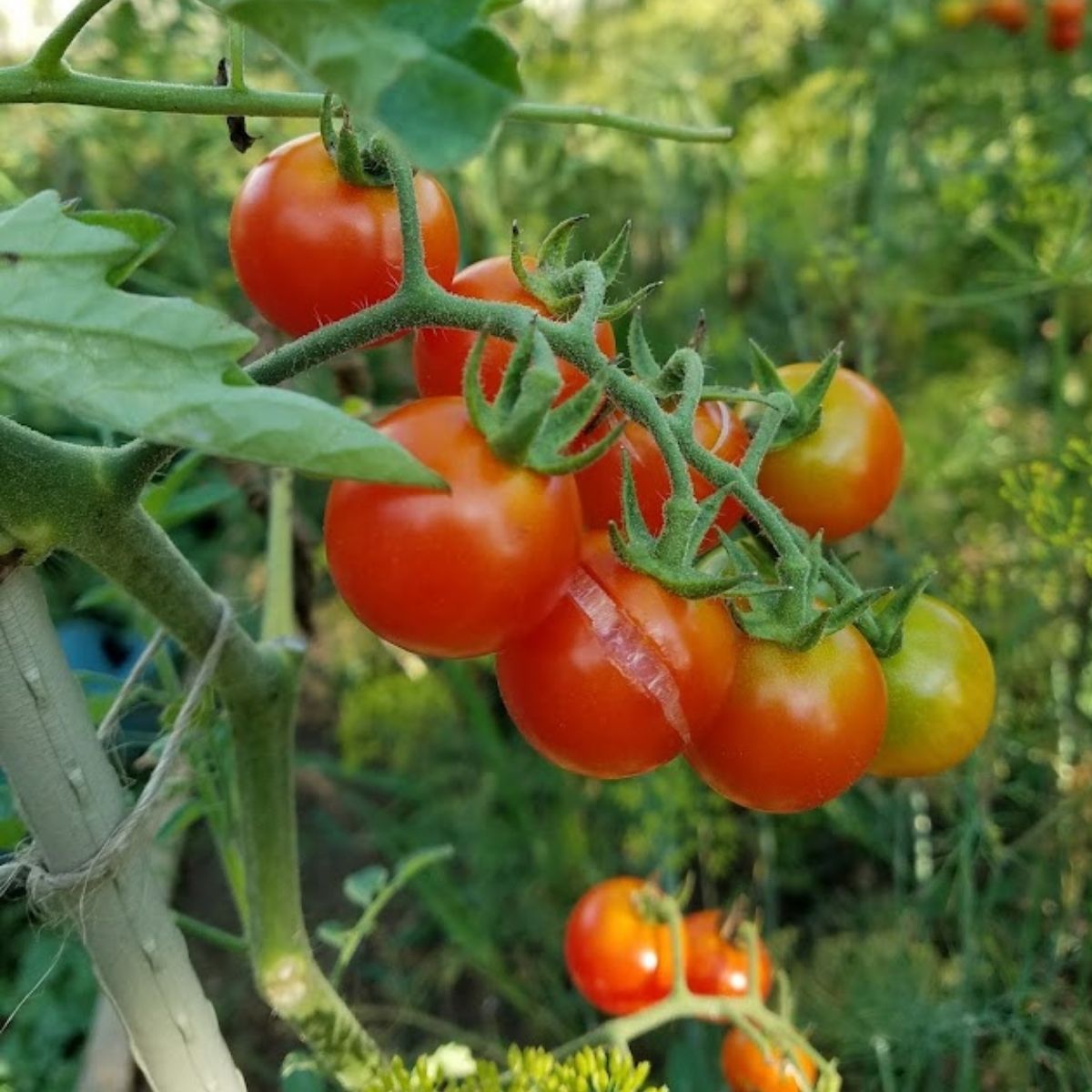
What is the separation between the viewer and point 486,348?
420 mm

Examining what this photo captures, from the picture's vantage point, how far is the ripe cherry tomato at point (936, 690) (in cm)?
46

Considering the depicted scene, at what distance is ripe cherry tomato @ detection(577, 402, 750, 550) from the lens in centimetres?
43

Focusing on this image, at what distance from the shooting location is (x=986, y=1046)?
0.93 m

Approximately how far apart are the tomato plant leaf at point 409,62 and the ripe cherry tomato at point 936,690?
0.30 meters

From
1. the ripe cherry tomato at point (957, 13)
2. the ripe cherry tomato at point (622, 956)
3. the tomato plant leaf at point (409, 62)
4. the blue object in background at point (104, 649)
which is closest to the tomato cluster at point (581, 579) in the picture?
the tomato plant leaf at point (409, 62)

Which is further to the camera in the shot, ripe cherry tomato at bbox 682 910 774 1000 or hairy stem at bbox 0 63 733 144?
ripe cherry tomato at bbox 682 910 774 1000

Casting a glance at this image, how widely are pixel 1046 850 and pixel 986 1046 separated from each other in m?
0.17

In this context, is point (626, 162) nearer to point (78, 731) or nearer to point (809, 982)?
point (809, 982)

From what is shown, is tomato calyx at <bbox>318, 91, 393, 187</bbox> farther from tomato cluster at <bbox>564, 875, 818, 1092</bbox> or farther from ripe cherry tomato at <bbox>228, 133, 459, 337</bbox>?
tomato cluster at <bbox>564, 875, 818, 1092</bbox>

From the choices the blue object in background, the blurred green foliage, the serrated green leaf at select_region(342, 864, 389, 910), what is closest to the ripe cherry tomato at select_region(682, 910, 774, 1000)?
the blurred green foliage

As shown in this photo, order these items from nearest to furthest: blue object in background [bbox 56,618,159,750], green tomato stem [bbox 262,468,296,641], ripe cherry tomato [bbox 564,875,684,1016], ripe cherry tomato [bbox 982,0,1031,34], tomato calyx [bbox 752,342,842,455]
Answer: tomato calyx [bbox 752,342,842,455], green tomato stem [bbox 262,468,296,641], ripe cherry tomato [bbox 564,875,684,1016], blue object in background [bbox 56,618,159,750], ripe cherry tomato [bbox 982,0,1031,34]

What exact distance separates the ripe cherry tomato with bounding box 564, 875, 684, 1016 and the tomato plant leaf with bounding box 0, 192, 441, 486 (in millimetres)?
590

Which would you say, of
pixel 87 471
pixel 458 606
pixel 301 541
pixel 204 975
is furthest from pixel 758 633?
pixel 204 975

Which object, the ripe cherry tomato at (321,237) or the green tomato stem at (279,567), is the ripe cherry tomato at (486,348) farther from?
the green tomato stem at (279,567)
